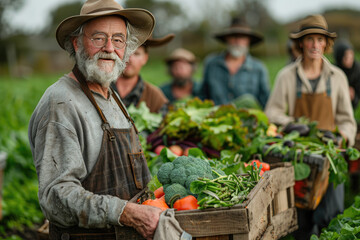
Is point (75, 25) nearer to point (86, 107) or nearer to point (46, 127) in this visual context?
point (86, 107)

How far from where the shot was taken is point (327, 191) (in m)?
4.16

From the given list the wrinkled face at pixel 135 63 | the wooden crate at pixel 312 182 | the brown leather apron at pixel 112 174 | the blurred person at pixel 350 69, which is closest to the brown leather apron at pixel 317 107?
the wooden crate at pixel 312 182

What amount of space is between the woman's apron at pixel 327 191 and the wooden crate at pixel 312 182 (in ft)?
Answer: 0.87

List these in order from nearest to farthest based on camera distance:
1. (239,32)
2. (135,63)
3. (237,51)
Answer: (135,63)
(237,51)
(239,32)

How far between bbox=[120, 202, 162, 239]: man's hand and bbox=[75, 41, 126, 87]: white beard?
36.2 inches

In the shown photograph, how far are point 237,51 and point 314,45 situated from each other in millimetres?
3695

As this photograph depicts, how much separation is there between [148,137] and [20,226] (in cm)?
240

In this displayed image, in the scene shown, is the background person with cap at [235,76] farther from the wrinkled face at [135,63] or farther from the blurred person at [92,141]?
the blurred person at [92,141]

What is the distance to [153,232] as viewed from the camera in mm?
2266

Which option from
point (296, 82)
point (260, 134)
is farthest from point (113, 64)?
point (296, 82)

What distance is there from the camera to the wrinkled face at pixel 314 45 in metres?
Answer: 3.60

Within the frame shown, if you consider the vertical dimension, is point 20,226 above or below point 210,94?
below

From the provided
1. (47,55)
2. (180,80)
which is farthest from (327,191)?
(47,55)

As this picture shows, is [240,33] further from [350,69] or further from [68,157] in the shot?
[68,157]
